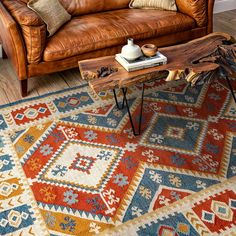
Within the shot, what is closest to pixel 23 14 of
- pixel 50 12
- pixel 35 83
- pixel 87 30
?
pixel 50 12

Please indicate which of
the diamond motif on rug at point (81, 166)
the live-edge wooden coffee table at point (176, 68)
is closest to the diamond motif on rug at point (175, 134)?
the live-edge wooden coffee table at point (176, 68)

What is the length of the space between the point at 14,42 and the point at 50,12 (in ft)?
1.33

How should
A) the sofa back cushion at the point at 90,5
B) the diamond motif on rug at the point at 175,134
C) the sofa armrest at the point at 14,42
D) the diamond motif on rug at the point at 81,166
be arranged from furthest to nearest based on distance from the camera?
the sofa back cushion at the point at 90,5, the sofa armrest at the point at 14,42, the diamond motif on rug at the point at 175,134, the diamond motif on rug at the point at 81,166

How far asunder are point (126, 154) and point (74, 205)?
0.49 m

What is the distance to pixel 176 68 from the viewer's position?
2100 millimetres

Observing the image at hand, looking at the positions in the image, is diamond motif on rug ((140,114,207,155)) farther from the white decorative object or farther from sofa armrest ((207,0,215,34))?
sofa armrest ((207,0,215,34))

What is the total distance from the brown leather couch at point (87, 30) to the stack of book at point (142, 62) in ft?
1.86

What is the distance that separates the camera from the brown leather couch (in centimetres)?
241

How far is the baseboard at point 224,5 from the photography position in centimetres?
423

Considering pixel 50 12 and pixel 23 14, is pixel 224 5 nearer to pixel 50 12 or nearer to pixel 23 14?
pixel 50 12

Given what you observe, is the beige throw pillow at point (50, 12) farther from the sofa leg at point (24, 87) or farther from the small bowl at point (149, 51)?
the small bowl at point (149, 51)

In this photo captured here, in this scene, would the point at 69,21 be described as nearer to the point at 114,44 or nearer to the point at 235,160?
the point at 114,44

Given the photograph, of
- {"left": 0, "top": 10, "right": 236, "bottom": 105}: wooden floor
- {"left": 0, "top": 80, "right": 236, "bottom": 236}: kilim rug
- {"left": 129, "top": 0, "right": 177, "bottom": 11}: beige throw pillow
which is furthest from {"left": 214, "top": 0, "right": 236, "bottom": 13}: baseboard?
{"left": 0, "top": 10, "right": 236, "bottom": 105}: wooden floor

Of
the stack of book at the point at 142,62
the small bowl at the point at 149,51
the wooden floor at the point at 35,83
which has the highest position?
the small bowl at the point at 149,51
